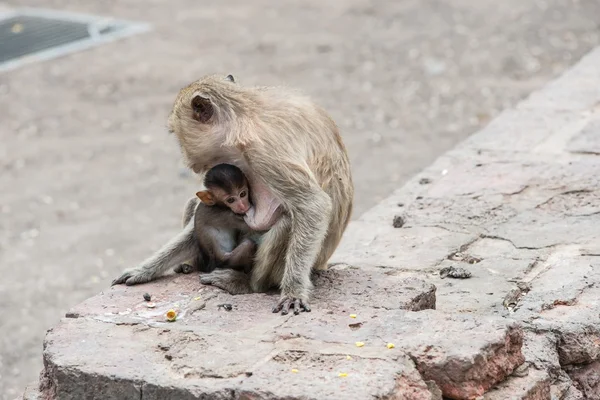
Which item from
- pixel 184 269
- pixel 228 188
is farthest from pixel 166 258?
pixel 228 188

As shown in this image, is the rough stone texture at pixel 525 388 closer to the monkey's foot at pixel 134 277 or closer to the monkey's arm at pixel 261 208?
the monkey's arm at pixel 261 208

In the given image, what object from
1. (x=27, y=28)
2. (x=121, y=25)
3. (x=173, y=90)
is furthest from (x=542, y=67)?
(x=27, y=28)

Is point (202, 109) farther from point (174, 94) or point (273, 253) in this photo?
point (174, 94)

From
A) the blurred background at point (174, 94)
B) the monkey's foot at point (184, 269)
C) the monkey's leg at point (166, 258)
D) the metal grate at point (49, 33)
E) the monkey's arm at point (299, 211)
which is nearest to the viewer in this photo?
the monkey's arm at point (299, 211)

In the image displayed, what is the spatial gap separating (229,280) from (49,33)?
33.5 ft

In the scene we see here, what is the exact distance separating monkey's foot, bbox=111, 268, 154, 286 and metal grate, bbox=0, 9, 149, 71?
27.8ft

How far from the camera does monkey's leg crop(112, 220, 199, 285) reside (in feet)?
18.5

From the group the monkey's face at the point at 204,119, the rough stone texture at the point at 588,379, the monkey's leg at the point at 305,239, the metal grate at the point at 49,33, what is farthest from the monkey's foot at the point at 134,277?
the metal grate at the point at 49,33

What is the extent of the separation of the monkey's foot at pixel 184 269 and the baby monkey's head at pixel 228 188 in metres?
0.48

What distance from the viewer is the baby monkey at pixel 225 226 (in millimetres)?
5453

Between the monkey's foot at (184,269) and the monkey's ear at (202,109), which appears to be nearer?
the monkey's ear at (202,109)

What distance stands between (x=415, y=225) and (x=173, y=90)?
6.57 meters

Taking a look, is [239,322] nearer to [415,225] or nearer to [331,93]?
[415,225]

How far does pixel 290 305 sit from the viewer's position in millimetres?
5031
